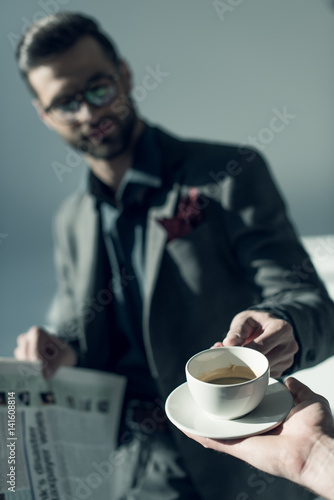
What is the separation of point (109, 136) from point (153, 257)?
0.35 m

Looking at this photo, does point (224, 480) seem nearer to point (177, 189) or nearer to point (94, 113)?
point (177, 189)

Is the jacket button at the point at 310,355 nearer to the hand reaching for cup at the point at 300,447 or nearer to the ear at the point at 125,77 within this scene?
the hand reaching for cup at the point at 300,447

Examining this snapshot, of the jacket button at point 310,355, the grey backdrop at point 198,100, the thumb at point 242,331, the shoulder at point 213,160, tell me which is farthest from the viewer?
the grey backdrop at point 198,100

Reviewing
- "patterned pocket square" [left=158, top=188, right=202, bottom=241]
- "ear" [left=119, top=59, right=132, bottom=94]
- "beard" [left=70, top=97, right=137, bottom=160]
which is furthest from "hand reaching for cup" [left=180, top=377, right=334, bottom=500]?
"ear" [left=119, top=59, right=132, bottom=94]

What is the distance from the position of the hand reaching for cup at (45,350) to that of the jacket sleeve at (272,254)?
0.41m

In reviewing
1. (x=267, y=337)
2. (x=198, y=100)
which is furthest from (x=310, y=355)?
(x=198, y=100)

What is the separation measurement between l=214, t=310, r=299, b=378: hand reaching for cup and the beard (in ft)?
2.12

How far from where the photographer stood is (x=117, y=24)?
2062 millimetres

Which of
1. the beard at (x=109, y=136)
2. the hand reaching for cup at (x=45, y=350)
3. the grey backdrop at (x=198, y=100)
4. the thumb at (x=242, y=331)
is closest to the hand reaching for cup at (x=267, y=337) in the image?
the thumb at (x=242, y=331)

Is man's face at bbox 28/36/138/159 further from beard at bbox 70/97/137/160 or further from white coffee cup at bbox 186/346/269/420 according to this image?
white coffee cup at bbox 186/346/269/420

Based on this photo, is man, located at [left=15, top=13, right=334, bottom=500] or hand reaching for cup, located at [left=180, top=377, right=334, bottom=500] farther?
man, located at [left=15, top=13, right=334, bottom=500]

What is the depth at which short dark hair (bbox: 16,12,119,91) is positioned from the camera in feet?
3.84

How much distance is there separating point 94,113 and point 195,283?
47cm

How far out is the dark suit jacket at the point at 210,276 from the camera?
94 centimetres
